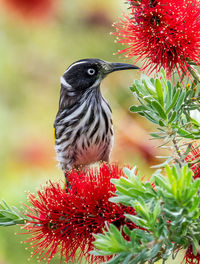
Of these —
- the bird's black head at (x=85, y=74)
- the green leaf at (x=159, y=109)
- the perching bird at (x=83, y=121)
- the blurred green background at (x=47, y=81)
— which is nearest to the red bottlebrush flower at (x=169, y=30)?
the green leaf at (x=159, y=109)

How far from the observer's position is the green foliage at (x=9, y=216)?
5.78ft

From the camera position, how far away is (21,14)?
4852 mm

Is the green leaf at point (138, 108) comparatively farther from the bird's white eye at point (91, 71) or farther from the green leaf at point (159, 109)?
the bird's white eye at point (91, 71)

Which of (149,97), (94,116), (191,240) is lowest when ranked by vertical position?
(191,240)

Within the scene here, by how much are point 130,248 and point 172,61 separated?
0.79 m

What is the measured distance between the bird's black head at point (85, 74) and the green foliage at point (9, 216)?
4.78 ft

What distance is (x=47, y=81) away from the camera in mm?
5156

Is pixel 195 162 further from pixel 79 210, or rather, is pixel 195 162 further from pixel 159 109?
pixel 79 210

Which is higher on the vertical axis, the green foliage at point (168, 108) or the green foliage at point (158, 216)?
the green foliage at point (168, 108)

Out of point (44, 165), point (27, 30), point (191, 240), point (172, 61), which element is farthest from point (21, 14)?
point (191, 240)

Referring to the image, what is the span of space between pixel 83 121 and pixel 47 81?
2.03m

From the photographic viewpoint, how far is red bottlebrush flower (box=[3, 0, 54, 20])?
15.5ft

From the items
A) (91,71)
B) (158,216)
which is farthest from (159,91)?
(91,71)

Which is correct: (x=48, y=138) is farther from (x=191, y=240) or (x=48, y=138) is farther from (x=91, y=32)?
(x=191, y=240)
